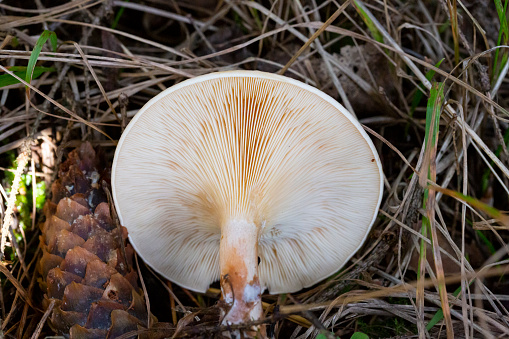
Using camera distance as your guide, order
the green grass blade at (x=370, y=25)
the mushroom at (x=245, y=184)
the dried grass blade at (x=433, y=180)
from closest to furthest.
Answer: the dried grass blade at (x=433, y=180) → the mushroom at (x=245, y=184) → the green grass blade at (x=370, y=25)

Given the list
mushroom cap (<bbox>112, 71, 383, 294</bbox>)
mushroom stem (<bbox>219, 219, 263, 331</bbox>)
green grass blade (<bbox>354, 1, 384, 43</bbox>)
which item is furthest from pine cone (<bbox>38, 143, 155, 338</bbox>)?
green grass blade (<bbox>354, 1, 384, 43</bbox>)

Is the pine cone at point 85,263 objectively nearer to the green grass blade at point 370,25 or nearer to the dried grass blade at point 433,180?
the dried grass blade at point 433,180

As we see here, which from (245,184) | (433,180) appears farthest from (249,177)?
(433,180)

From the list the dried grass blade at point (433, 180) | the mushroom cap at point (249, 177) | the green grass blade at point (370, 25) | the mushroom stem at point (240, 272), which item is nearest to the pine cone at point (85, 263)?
the mushroom cap at point (249, 177)

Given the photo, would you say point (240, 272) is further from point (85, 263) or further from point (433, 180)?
point (433, 180)

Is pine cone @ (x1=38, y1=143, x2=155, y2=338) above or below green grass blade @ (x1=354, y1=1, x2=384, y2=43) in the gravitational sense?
below

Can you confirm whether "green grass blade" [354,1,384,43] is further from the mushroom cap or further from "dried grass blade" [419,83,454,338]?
the mushroom cap

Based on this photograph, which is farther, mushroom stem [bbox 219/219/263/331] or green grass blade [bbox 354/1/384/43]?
green grass blade [bbox 354/1/384/43]
